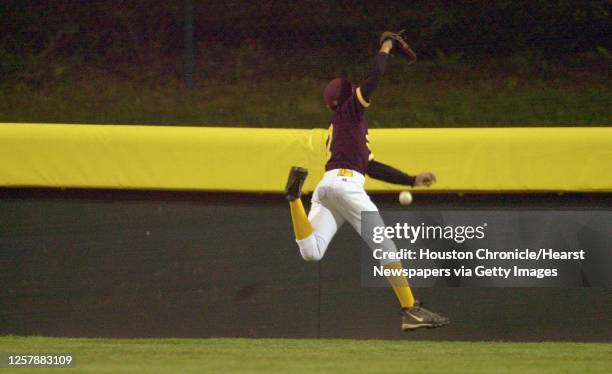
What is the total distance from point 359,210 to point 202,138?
196 centimetres

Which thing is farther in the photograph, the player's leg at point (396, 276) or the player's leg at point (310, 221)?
the player's leg at point (396, 276)

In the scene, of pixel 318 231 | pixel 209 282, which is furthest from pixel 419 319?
pixel 209 282

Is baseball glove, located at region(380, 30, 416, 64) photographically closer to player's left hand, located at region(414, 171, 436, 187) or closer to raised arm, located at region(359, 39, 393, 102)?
raised arm, located at region(359, 39, 393, 102)

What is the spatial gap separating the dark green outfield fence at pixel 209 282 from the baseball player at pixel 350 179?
4.60ft

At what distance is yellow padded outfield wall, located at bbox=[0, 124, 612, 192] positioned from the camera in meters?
9.48

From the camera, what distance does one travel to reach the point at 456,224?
9703 mm

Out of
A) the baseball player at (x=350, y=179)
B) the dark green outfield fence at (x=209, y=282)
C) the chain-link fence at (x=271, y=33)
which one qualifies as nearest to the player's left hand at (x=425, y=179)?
the baseball player at (x=350, y=179)

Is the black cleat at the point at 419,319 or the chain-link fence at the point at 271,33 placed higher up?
the chain-link fence at the point at 271,33

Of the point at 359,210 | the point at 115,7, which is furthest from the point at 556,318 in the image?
the point at 115,7

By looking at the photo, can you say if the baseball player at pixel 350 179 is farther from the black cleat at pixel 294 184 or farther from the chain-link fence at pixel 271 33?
the chain-link fence at pixel 271 33

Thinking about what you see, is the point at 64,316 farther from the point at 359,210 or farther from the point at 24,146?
the point at 359,210

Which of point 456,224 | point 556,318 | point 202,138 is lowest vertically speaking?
point 556,318

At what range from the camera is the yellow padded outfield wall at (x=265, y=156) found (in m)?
9.48

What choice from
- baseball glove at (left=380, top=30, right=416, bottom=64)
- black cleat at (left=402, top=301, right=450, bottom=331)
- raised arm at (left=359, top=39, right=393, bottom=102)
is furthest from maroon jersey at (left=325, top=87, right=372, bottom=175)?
black cleat at (left=402, top=301, right=450, bottom=331)
